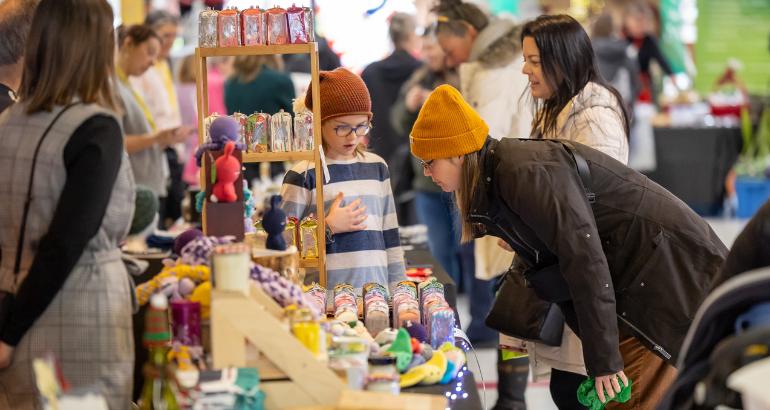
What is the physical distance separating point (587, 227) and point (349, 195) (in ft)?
3.04

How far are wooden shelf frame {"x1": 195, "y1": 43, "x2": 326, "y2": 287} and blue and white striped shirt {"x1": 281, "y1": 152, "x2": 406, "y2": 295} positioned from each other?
0.16 m

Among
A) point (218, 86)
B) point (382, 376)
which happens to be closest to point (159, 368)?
point (382, 376)

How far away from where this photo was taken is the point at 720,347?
45.2 inches

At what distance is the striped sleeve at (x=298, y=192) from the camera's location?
97.3 inches

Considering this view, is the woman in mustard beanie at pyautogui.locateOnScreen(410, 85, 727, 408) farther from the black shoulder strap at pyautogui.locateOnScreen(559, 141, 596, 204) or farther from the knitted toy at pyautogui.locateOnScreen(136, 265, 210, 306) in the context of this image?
the knitted toy at pyautogui.locateOnScreen(136, 265, 210, 306)

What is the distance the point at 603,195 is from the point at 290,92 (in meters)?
3.25

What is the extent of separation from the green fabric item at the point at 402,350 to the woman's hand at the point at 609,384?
57 centimetres

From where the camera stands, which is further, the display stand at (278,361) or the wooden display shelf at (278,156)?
the wooden display shelf at (278,156)

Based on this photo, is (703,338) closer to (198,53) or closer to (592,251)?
(592,251)

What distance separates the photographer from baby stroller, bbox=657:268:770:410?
1.12m

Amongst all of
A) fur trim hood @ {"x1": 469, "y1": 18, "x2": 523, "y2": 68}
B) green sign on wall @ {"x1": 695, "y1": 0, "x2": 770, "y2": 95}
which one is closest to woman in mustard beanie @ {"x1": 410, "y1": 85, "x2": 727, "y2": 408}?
fur trim hood @ {"x1": 469, "y1": 18, "x2": 523, "y2": 68}

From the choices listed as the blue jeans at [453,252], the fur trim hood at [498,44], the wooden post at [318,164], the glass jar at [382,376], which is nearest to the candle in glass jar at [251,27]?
the wooden post at [318,164]

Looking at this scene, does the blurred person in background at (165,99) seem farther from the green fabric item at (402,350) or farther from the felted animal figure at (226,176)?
the green fabric item at (402,350)

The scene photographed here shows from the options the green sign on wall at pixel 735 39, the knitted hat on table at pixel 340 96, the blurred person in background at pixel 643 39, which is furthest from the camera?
the green sign on wall at pixel 735 39
